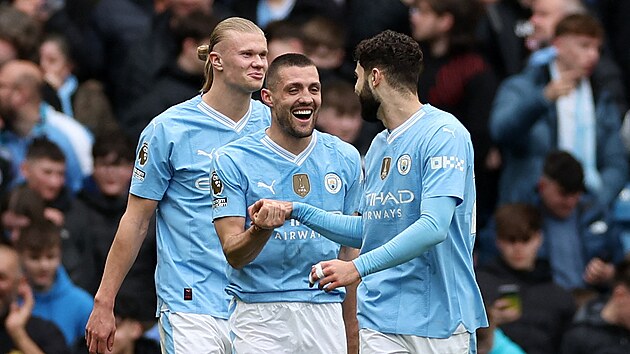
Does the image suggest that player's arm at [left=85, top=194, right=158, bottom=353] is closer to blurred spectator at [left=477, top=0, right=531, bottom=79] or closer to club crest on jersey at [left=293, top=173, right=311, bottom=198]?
club crest on jersey at [left=293, top=173, right=311, bottom=198]

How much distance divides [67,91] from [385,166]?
22.0 feet

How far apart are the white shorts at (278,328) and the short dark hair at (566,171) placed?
4.52 metres

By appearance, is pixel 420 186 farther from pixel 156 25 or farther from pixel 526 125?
pixel 156 25

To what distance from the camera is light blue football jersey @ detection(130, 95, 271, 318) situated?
29.9 feet

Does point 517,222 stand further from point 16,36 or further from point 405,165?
point 16,36

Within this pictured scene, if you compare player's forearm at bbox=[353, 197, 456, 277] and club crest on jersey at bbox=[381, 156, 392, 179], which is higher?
club crest on jersey at bbox=[381, 156, 392, 179]

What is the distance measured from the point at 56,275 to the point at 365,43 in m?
4.30

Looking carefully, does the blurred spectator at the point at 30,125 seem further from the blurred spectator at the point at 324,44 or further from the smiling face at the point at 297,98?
the smiling face at the point at 297,98

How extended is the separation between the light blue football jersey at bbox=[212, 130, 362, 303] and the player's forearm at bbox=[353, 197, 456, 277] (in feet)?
2.99

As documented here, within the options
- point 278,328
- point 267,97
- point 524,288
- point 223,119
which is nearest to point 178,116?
point 223,119

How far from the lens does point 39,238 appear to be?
1192 cm

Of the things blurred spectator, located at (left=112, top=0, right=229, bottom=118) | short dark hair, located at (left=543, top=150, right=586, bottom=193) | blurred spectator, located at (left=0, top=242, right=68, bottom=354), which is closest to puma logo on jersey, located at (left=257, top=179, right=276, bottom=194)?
blurred spectator, located at (left=0, top=242, right=68, bottom=354)

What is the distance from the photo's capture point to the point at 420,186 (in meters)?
8.17

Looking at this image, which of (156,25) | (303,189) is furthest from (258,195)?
(156,25)
